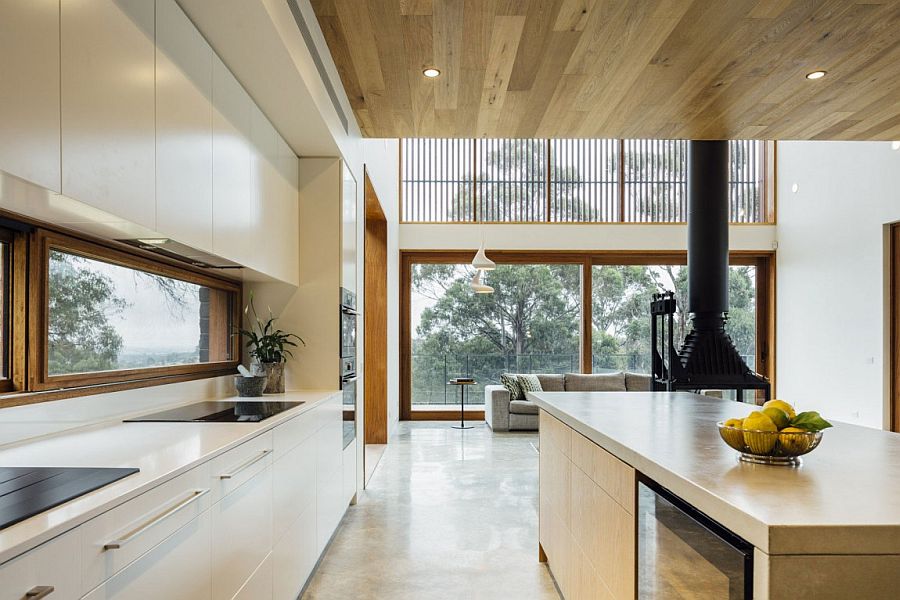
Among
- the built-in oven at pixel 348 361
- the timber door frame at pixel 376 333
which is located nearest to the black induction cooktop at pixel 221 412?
the built-in oven at pixel 348 361

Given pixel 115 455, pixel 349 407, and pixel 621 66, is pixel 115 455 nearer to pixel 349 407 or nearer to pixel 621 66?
pixel 349 407

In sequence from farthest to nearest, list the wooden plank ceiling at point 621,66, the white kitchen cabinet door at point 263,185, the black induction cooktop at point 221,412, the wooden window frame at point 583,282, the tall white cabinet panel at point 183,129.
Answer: the wooden window frame at point 583,282 < the white kitchen cabinet door at point 263,185 < the wooden plank ceiling at point 621,66 < the black induction cooktop at point 221,412 < the tall white cabinet panel at point 183,129

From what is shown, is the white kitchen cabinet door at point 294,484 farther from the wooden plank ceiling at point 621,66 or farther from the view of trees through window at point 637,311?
the view of trees through window at point 637,311

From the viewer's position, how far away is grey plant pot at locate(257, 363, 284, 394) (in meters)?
3.52

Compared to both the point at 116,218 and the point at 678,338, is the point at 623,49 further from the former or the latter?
the point at 678,338

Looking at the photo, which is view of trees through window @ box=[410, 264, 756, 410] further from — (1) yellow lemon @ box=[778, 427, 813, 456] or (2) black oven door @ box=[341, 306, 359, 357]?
(1) yellow lemon @ box=[778, 427, 813, 456]

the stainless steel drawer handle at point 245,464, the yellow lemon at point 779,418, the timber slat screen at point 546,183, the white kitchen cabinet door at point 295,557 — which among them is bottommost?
the white kitchen cabinet door at point 295,557

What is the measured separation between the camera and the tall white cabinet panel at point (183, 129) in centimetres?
191

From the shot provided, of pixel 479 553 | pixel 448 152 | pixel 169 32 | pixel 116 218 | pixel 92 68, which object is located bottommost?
pixel 479 553

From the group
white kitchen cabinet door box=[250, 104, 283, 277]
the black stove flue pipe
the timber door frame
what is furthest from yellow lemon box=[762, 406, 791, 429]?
the timber door frame

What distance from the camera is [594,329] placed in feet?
28.0

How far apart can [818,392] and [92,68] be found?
830cm

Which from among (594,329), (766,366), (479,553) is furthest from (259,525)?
(766,366)

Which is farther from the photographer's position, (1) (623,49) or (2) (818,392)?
(2) (818,392)
